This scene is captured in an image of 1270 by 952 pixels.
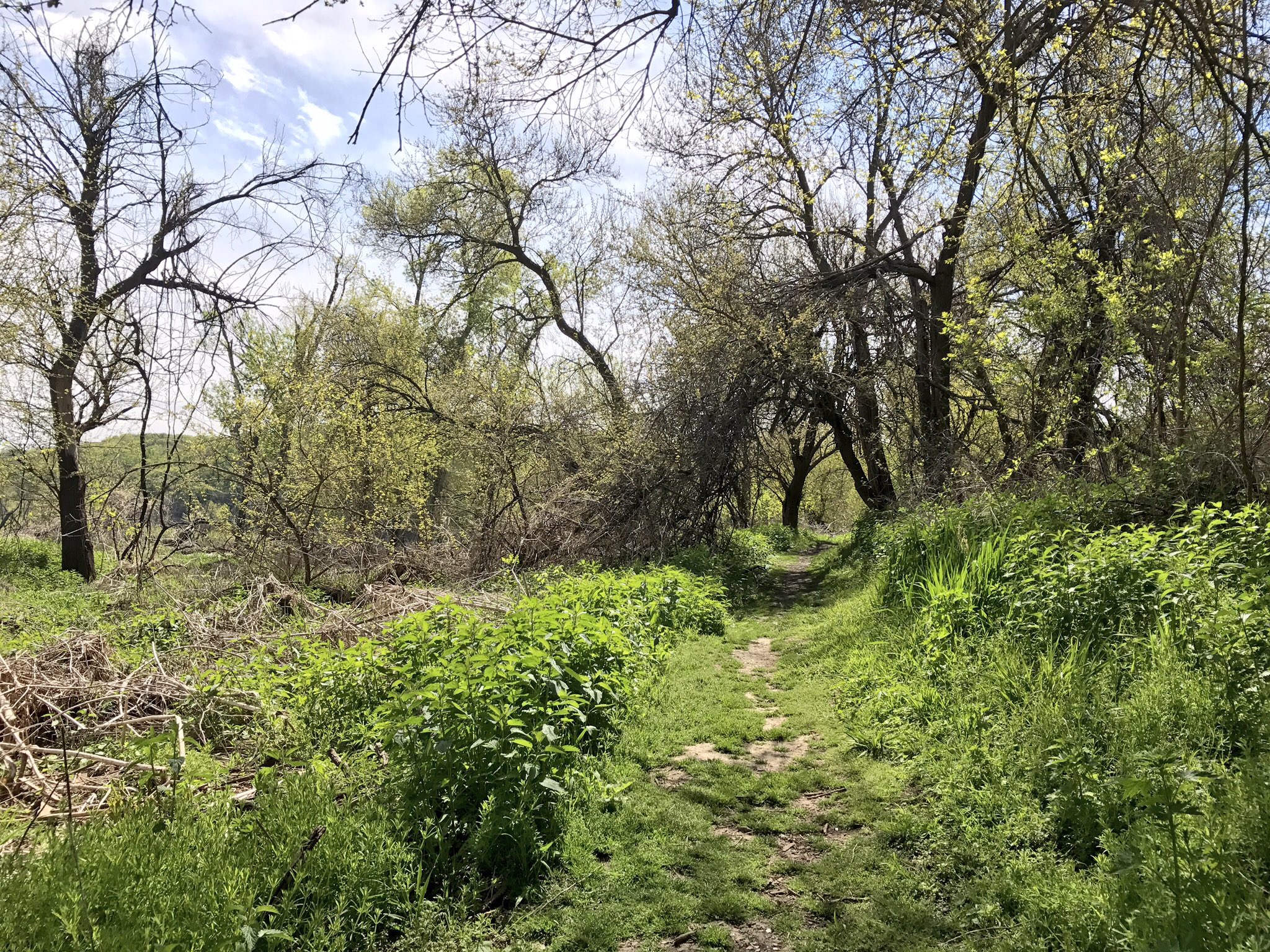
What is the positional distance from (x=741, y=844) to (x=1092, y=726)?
2102 mm

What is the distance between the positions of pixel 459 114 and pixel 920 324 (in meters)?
12.3

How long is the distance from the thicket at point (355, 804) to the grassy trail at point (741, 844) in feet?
1.05

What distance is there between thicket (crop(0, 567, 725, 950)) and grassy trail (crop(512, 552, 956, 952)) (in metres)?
0.32

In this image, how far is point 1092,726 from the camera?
153 inches

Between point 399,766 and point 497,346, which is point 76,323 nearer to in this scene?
point 399,766

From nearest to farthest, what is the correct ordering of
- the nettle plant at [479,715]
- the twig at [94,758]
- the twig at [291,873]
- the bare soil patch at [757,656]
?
1. the twig at [291,873]
2. the nettle plant at [479,715]
3. the twig at [94,758]
4. the bare soil patch at [757,656]

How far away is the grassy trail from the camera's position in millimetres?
3174

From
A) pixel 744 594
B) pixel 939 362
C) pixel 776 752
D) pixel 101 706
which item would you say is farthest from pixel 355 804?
pixel 939 362

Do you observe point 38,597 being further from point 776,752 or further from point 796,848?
point 796,848

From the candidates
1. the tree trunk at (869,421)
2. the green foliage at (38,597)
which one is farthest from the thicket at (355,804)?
the tree trunk at (869,421)

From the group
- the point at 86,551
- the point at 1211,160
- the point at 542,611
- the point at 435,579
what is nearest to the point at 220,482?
the point at 435,579

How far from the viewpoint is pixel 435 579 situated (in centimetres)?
1289

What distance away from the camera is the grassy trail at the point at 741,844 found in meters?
3.17

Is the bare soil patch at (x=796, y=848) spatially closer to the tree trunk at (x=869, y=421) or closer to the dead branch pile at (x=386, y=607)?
the dead branch pile at (x=386, y=607)
